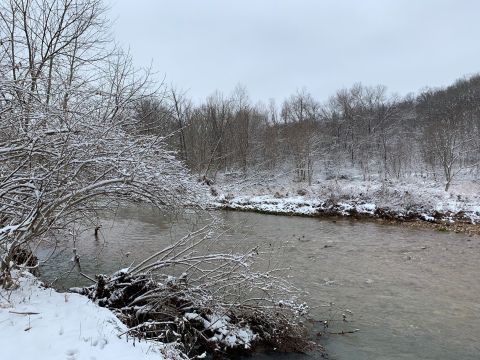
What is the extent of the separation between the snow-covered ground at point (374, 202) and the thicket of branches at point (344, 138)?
4.87m

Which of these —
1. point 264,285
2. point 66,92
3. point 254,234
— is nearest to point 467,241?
point 254,234

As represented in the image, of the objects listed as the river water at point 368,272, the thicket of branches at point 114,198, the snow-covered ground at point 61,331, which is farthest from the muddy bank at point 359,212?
the snow-covered ground at point 61,331

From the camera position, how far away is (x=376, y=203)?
2189 cm

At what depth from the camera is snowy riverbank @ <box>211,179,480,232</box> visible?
1944 cm

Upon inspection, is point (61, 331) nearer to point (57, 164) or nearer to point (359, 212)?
point (57, 164)

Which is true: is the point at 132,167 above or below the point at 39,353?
above

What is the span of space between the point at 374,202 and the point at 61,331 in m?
20.0

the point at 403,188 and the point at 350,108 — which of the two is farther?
the point at 350,108

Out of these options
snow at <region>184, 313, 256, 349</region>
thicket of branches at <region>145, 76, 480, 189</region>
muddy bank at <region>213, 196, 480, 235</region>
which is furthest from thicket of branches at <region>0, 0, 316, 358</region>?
thicket of branches at <region>145, 76, 480, 189</region>

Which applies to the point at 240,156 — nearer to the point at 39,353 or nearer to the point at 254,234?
the point at 254,234

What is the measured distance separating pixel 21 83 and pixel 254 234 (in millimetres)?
11524

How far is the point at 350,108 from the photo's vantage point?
5809cm

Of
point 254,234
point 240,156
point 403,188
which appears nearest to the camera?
point 254,234

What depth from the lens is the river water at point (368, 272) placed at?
7.01 metres
